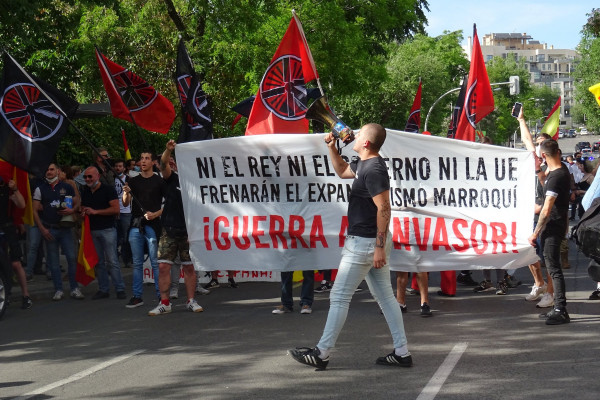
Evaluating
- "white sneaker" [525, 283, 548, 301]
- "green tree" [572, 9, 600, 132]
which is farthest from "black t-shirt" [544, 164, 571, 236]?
"green tree" [572, 9, 600, 132]

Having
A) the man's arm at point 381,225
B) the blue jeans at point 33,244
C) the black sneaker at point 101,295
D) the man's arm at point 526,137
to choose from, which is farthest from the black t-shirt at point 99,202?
the man's arm at point 381,225

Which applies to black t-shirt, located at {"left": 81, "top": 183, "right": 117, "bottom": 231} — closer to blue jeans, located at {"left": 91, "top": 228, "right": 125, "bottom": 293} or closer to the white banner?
blue jeans, located at {"left": 91, "top": 228, "right": 125, "bottom": 293}

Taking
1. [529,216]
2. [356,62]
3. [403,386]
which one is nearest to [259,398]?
[403,386]

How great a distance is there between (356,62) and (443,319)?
694 inches

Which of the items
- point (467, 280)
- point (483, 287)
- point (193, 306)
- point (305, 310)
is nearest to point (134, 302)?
point (193, 306)

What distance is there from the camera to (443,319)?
30.9 ft

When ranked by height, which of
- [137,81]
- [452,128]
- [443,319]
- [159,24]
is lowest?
[443,319]

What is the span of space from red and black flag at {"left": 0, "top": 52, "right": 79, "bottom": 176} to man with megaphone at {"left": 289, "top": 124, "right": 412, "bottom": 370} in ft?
15.2

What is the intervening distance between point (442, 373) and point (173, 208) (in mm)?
4337

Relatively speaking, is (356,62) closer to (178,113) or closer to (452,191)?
(178,113)

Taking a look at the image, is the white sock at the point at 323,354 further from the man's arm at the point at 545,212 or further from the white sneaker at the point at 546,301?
the white sneaker at the point at 546,301

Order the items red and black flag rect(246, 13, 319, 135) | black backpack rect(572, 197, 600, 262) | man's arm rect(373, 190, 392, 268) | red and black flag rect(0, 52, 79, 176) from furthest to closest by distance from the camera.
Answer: red and black flag rect(246, 13, 319, 135) < red and black flag rect(0, 52, 79, 176) < black backpack rect(572, 197, 600, 262) < man's arm rect(373, 190, 392, 268)

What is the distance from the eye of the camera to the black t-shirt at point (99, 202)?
1188cm

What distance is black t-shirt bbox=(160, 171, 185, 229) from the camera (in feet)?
33.5
